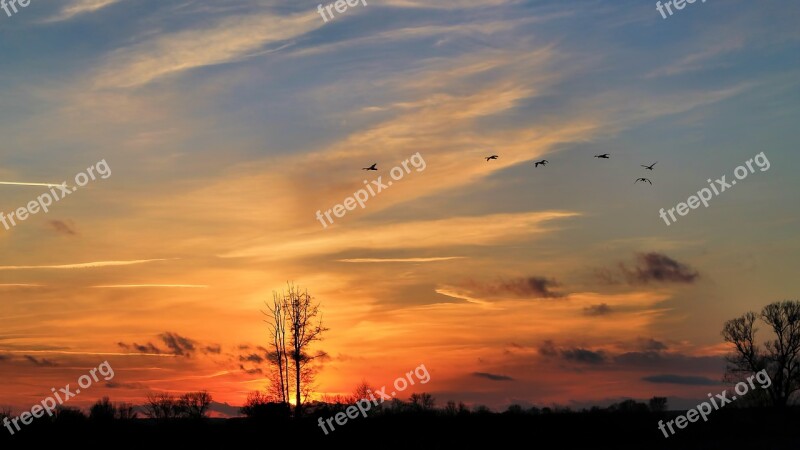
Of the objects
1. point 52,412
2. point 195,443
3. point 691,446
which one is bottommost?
Answer: point 691,446

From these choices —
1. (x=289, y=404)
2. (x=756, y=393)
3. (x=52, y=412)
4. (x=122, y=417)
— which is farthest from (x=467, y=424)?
(x=756, y=393)

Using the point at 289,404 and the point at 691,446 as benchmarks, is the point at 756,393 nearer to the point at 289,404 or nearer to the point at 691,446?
the point at 691,446

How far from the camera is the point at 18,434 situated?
54031 millimetres

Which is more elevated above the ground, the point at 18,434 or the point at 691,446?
the point at 18,434

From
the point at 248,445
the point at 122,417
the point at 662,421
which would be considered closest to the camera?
the point at 248,445

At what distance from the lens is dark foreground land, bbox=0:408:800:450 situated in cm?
5598

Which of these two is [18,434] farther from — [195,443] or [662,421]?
[662,421]

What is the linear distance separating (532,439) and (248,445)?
79.5 feet

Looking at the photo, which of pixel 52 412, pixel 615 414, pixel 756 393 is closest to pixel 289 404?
pixel 52 412

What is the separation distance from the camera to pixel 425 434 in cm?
6456

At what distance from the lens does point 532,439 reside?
69.6 metres

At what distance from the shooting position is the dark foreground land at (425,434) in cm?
5598

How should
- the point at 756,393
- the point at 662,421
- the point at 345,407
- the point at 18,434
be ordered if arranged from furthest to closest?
the point at 756,393, the point at 662,421, the point at 345,407, the point at 18,434

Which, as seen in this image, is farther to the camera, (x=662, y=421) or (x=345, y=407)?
(x=662, y=421)
